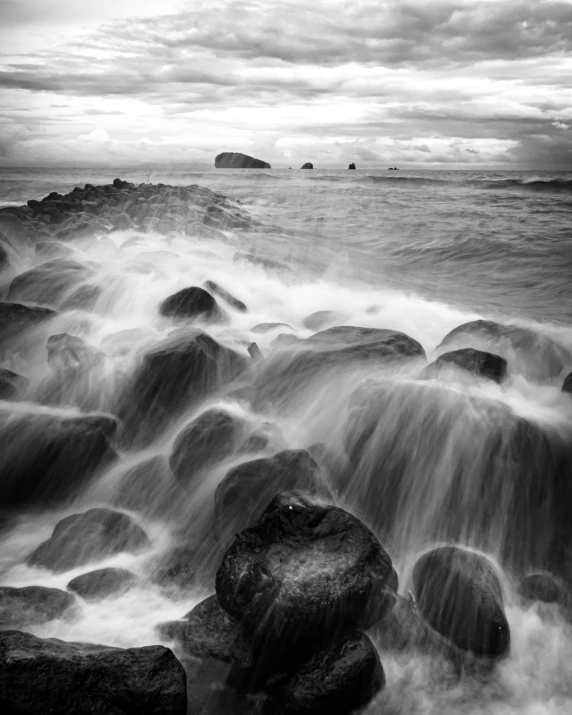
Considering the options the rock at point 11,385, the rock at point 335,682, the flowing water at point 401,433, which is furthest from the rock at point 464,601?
the rock at point 11,385

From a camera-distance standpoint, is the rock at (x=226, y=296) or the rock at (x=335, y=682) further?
the rock at (x=226, y=296)

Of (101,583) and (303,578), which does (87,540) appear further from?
(303,578)

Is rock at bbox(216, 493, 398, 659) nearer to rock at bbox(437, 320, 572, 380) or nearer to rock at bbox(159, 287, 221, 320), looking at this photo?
rock at bbox(437, 320, 572, 380)

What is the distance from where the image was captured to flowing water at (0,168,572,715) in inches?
154

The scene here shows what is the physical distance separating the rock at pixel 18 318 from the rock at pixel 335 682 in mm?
5838

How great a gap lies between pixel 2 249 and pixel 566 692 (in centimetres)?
1029

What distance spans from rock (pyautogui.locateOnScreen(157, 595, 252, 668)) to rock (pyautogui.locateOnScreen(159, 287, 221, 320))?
4833 millimetres

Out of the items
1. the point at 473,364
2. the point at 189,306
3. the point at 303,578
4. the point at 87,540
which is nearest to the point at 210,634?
the point at 303,578

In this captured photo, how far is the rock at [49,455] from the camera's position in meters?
5.42

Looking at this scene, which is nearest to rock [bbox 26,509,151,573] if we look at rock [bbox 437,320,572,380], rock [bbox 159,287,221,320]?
rock [bbox 159,287,221,320]

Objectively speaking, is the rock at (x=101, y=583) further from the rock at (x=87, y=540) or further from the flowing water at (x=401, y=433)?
the rock at (x=87, y=540)

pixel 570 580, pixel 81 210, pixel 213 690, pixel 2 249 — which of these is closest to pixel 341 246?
pixel 81 210

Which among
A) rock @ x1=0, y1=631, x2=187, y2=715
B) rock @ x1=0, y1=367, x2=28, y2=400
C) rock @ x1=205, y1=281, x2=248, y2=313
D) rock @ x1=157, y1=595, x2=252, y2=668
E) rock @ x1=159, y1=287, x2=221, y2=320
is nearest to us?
rock @ x1=0, y1=631, x2=187, y2=715

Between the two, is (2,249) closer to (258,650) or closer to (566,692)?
(258,650)
